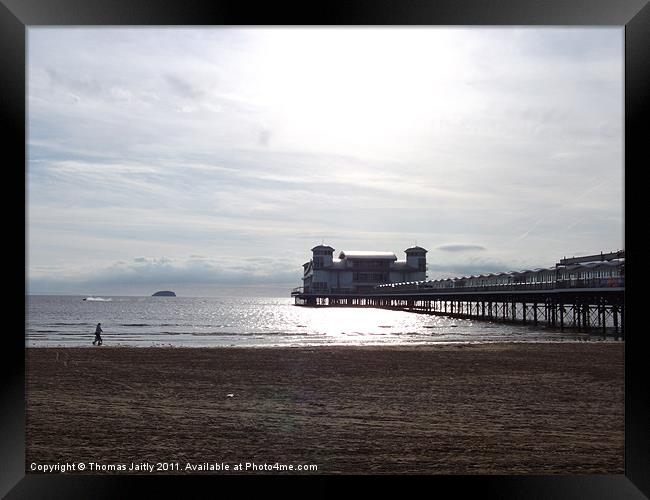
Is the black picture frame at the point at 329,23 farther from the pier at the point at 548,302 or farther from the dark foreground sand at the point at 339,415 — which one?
the pier at the point at 548,302

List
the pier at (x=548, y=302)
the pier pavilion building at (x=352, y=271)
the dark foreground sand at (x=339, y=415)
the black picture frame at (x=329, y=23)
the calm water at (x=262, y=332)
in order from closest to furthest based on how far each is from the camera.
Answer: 1. the black picture frame at (x=329, y=23)
2. the dark foreground sand at (x=339, y=415)
3. the calm water at (x=262, y=332)
4. the pier at (x=548, y=302)
5. the pier pavilion building at (x=352, y=271)

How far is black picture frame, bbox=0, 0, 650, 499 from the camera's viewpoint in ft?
13.9

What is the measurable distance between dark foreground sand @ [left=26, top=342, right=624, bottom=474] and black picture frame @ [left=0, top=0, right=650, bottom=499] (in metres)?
2.04

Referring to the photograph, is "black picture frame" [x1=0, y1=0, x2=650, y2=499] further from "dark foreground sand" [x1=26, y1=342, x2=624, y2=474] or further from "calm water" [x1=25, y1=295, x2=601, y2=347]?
"calm water" [x1=25, y1=295, x2=601, y2=347]

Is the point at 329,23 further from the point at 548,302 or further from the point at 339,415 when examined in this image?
the point at 548,302

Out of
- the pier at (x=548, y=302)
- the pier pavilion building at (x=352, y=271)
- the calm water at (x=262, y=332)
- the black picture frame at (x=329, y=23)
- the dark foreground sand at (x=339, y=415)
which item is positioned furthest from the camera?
the pier pavilion building at (x=352, y=271)

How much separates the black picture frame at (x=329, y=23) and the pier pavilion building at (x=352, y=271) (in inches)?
3335

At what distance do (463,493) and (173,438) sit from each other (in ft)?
14.4

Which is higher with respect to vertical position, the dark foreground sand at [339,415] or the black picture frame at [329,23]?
the black picture frame at [329,23]

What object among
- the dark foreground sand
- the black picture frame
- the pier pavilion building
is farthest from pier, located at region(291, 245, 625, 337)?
the black picture frame

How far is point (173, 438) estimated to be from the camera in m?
7.50

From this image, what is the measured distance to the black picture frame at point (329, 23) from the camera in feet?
13.9

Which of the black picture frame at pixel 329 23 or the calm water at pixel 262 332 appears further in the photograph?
the calm water at pixel 262 332

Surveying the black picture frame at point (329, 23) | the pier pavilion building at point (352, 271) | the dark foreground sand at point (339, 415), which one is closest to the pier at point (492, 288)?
the pier pavilion building at point (352, 271)
